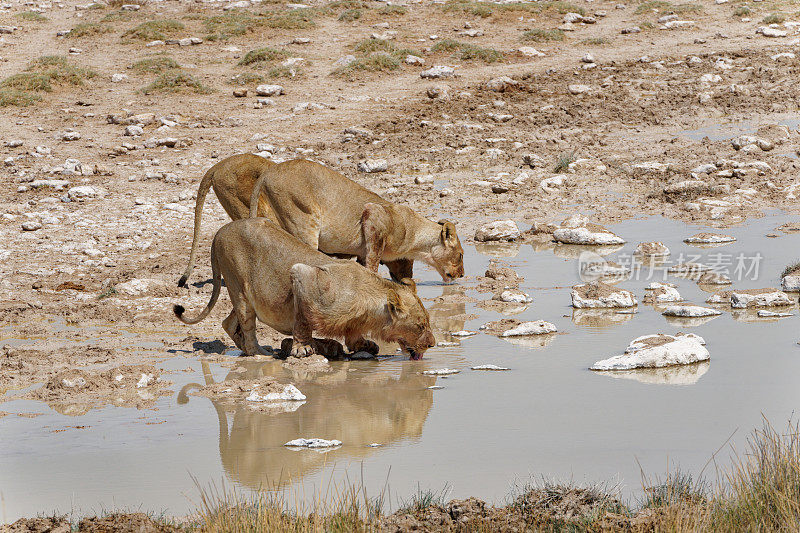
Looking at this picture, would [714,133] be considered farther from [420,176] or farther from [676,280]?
[676,280]

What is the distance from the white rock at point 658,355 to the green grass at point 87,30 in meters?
24.5

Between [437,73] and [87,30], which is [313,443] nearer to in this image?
[437,73]

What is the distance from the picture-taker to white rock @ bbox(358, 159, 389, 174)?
1742 cm

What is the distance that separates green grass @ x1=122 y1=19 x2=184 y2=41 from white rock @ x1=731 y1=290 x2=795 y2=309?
21.5 metres

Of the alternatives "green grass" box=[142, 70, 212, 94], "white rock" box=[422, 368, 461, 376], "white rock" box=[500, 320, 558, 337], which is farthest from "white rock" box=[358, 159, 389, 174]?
"white rock" box=[422, 368, 461, 376]

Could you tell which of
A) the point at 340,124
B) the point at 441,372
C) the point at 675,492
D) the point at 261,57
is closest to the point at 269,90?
the point at 261,57

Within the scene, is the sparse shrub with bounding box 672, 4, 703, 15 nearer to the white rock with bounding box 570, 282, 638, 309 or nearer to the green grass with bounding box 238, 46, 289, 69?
the green grass with bounding box 238, 46, 289, 69

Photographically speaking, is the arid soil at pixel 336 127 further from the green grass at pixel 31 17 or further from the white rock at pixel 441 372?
the white rock at pixel 441 372

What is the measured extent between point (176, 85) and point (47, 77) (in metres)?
2.98

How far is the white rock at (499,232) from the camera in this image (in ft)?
46.0

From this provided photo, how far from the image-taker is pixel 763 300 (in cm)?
981

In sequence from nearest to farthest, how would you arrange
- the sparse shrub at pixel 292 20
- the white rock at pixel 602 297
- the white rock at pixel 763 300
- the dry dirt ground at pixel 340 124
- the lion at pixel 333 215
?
1. the white rock at pixel 763 300
2. the white rock at pixel 602 297
3. the lion at pixel 333 215
4. the dry dirt ground at pixel 340 124
5. the sparse shrub at pixel 292 20

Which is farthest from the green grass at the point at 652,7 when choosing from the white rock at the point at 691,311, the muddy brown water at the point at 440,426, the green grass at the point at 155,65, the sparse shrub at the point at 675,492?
the sparse shrub at the point at 675,492

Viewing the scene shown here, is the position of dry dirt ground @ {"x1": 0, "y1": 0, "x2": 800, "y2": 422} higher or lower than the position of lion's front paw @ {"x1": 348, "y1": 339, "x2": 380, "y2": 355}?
lower
